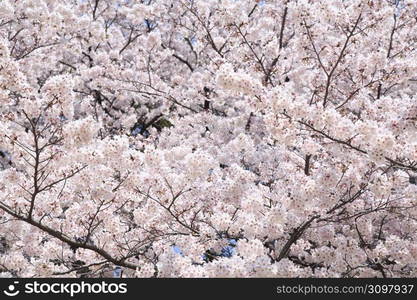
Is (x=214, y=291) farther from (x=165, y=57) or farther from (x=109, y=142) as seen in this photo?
(x=165, y=57)

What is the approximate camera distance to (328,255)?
6.95 meters

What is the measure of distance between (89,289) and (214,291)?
4.77ft

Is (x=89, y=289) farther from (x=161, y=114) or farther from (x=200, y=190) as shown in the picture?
(x=161, y=114)

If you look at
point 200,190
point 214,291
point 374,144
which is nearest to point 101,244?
point 200,190

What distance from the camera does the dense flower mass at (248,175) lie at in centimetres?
552

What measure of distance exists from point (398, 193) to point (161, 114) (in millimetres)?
8405

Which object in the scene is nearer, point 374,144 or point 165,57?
point 374,144

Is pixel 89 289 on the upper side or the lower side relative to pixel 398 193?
lower

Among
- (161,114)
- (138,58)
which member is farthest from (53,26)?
(161,114)

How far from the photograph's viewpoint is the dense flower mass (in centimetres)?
552

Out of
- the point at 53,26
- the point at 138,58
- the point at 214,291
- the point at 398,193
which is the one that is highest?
the point at 138,58

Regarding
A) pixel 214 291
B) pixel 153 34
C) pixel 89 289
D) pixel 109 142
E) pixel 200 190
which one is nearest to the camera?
pixel 214 291

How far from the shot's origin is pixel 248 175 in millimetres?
7191

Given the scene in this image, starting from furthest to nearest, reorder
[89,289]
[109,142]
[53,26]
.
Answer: [53,26]
[109,142]
[89,289]
